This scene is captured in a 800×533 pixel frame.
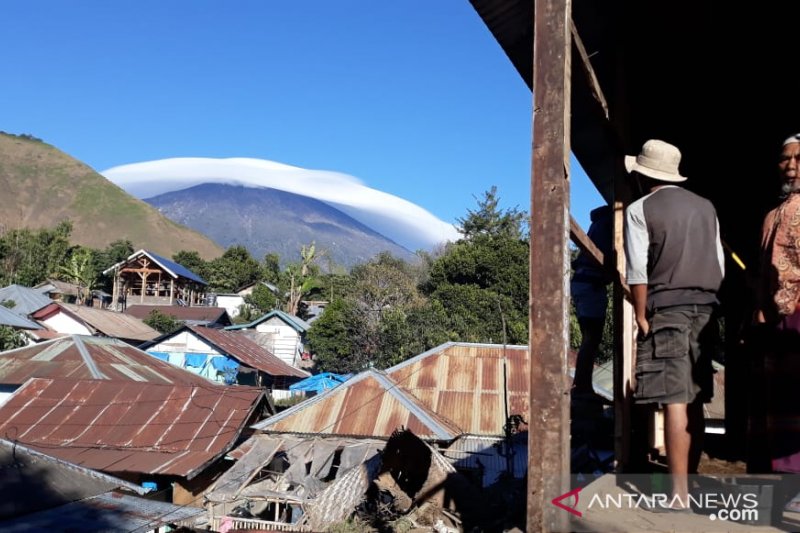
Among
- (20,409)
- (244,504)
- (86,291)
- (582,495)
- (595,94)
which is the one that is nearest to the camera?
(582,495)

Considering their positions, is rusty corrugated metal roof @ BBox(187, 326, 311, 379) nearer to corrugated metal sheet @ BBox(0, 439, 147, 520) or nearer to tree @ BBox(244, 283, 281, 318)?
tree @ BBox(244, 283, 281, 318)

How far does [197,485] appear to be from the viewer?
14648 mm

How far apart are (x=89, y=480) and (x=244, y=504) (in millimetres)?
3117

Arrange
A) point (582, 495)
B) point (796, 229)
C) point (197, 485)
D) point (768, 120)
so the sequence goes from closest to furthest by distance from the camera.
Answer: point (796, 229) < point (582, 495) < point (768, 120) < point (197, 485)

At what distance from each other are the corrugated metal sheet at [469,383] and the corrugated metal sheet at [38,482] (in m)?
8.00

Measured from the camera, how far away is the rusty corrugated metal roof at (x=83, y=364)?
1958cm

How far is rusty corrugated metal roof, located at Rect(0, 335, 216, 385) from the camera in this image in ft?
64.2

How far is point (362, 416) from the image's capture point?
1398 cm

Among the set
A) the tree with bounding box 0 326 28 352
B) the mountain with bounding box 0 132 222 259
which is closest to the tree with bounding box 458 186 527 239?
the tree with bounding box 0 326 28 352

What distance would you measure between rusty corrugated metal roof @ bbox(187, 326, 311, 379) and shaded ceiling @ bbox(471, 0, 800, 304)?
25402mm

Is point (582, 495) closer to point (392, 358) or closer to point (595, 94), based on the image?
point (595, 94)

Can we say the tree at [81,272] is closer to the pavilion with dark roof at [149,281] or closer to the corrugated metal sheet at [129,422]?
the pavilion with dark roof at [149,281]

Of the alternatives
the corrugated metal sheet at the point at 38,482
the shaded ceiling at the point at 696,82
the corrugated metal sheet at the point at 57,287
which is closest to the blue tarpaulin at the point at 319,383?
the corrugated metal sheet at the point at 38,482

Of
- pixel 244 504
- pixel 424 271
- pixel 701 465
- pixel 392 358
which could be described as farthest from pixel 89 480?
pixel 424 271
